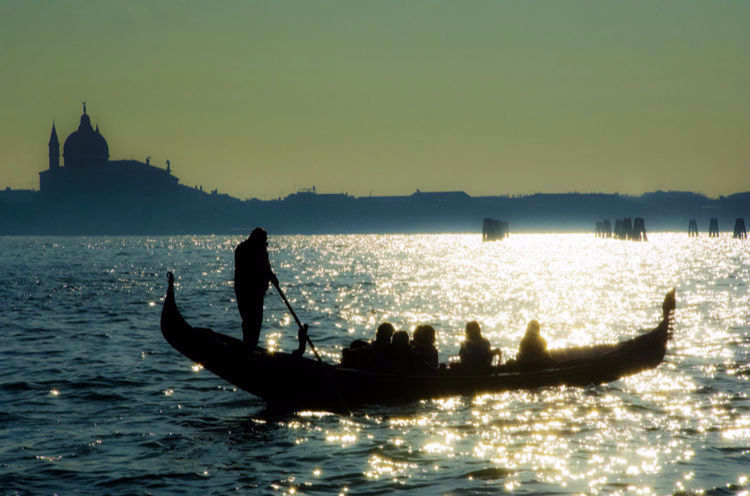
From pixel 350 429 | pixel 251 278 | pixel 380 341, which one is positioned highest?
pixel 251 278

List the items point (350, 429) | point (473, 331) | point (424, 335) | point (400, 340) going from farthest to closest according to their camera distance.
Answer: point (473, 331) → point (424, 335) → point (400, 340) → point (350, 429)

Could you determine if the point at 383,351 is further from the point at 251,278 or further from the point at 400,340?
the point at 251,278

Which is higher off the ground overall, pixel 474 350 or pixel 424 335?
pixel 424 335

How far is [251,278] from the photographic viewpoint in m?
13.5

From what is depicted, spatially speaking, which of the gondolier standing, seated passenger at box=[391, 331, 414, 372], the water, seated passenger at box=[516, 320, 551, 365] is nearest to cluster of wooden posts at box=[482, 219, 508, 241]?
the water

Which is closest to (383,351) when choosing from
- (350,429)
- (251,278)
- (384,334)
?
(384,334)

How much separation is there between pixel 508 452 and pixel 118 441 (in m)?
5.18

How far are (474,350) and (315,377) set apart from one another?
9.99 feet

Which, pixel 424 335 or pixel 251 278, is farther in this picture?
pixel 424 335

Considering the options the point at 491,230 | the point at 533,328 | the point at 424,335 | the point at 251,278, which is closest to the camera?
the point at 251,278

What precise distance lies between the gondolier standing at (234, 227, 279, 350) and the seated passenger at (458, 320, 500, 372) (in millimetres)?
3601

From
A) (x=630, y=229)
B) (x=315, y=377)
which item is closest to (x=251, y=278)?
(x=315, y=377)

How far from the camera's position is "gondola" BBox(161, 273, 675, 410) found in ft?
43.8

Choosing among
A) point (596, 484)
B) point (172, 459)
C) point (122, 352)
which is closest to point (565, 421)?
point (596, 484)
